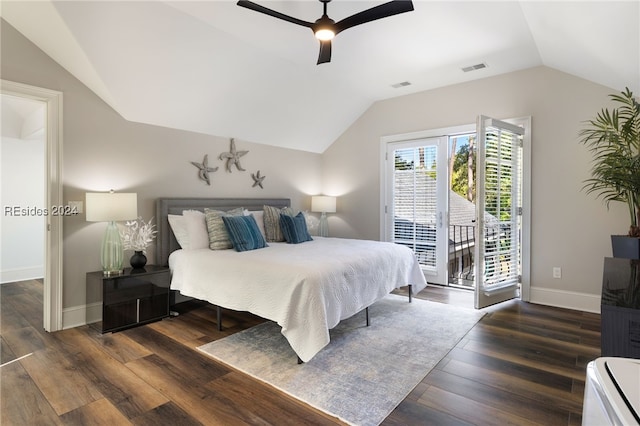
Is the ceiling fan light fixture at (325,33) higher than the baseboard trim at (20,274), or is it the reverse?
the ceiling fan light fixture at (325,33)

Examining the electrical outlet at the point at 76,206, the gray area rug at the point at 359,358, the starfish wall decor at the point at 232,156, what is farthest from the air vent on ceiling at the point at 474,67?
the electrical outlet at the point at 76,206

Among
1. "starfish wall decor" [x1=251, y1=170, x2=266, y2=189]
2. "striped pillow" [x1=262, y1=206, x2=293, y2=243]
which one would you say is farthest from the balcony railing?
"starfish wall decor" [x1=251, y1=170, x2=266, y2=189]

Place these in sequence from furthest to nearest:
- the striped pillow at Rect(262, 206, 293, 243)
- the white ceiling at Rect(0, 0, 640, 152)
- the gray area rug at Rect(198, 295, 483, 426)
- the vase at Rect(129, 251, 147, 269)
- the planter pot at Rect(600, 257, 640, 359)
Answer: the striped pillow at Rect(262, 206, 293, 243) → the vase at Rect(129, 251, 147, 269) → the white ceiling at Rect(0, 0, 640, 152) → the gray area rug at Rect(198, 295, 483, 426) → the planter pot at Rect(600, 257, 640, 359)

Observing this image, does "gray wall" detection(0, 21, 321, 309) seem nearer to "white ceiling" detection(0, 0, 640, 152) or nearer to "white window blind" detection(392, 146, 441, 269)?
"white ceiling" detection(0, 0, 640, 152)

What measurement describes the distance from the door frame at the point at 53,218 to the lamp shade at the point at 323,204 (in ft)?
11.9

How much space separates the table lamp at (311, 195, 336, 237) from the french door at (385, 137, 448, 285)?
981 millimetres

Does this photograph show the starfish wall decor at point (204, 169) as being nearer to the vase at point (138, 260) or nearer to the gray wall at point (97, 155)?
the gray wall at point (97, 155)

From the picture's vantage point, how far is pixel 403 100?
5.35m

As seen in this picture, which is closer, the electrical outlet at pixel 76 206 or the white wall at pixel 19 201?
the electrical outlet at pixel 76 206

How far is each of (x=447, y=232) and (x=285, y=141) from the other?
296 centimetres

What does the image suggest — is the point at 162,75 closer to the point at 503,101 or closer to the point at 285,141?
the point at 285,141

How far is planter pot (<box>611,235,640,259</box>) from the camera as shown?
300 cm

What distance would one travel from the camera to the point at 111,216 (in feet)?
10.5

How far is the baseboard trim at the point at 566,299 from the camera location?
3.83m
